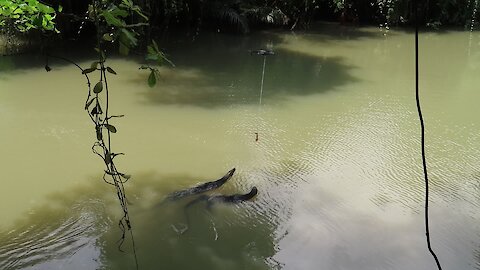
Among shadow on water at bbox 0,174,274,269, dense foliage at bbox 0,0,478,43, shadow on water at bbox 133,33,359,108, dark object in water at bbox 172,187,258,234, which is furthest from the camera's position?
dense foliage at bbox 0,0,478,43

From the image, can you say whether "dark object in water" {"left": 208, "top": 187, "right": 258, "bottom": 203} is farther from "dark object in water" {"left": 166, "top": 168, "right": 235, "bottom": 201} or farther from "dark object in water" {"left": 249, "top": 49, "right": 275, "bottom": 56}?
"dark object in water" {"left": 249, "top": 49, "right": 275, "bottom": 56}

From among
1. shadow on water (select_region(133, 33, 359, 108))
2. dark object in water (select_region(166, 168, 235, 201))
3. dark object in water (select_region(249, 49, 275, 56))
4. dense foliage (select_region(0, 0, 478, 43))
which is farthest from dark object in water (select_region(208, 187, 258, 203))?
dark object in water (select_region(249, 49, 275, 56))

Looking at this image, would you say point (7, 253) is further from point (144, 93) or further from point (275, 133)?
point (144, 93)

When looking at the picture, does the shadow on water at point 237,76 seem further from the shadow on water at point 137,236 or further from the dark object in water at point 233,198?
the shadow on water at point 137,236

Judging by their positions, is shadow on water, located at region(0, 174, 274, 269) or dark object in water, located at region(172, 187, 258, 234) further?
dark object in water, located at region(172, 187, 258, 234)

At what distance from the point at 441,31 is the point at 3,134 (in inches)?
363

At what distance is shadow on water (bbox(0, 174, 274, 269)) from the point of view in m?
3.04

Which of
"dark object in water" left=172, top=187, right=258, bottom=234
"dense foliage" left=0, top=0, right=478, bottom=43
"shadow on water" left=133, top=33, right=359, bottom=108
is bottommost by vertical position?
"dark object in water" left=172, top=187, right=258, bottom=234

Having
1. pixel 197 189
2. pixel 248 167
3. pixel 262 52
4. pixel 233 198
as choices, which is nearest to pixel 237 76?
pixel 262 52

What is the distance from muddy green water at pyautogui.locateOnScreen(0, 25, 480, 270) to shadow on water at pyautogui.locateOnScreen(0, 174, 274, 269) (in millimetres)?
11

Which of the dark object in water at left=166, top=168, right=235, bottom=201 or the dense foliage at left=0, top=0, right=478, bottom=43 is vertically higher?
the dense foliage at left=0, top=0, right=478, bottom=43

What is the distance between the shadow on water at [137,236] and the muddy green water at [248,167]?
0.04ft

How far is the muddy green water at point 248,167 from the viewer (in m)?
3.20

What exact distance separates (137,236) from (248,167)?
52.1 inches
